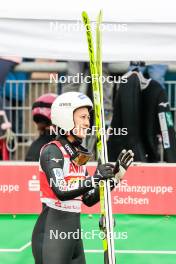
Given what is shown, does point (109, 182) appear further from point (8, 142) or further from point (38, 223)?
point (8, 142)

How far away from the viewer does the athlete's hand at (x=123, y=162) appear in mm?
5023

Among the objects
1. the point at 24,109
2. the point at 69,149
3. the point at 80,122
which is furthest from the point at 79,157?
the point at 24,109

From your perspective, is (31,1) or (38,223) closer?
(38,223)

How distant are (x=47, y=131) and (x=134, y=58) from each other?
1.57 metres

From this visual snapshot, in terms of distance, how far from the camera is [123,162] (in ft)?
16.6

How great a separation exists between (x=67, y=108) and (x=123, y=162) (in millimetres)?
551

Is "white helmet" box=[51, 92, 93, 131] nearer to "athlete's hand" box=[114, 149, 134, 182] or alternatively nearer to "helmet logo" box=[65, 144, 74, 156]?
"helmet logo" box=[65, 144, 74, 156]

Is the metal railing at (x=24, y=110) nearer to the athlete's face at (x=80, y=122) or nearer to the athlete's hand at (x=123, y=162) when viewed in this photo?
the athlete's face at (x=80, y=122)

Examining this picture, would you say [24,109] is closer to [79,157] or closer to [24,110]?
[24,110]

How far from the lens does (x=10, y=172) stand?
726cm

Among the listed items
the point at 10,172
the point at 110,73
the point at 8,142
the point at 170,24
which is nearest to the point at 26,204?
the point at 10,172

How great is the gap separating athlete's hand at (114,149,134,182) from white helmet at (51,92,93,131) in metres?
0.41

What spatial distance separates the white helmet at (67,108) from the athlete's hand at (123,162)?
0.41 meters

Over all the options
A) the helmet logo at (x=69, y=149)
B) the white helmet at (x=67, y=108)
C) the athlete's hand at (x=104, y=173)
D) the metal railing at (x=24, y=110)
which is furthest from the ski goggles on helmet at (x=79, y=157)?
the metal railing at (x=24, y=110)
